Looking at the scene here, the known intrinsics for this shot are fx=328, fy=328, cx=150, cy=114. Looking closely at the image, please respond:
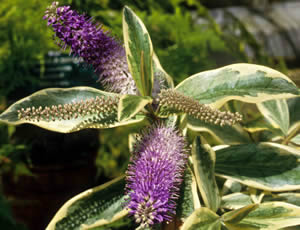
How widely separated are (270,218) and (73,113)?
9.3 inches

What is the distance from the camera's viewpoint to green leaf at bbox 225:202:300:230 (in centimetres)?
35

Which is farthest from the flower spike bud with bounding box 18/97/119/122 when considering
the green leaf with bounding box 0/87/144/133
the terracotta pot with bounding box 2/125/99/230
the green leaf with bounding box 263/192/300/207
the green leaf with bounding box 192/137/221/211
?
the terracotta pot with bounding box 2/125/99/230

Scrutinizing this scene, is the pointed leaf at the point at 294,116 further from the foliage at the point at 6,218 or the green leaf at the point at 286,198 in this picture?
the foliage at the point at 6,218

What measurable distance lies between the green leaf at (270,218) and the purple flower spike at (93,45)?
187mm

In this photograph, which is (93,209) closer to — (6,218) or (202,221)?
(202,221)

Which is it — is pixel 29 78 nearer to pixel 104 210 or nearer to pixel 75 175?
pixel 75 175

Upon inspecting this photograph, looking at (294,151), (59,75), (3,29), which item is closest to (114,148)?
(59,75)

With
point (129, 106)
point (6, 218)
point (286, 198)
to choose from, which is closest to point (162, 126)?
point (129, 106)

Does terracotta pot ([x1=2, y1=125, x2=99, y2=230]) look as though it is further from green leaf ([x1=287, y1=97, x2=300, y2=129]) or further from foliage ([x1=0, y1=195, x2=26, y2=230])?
green leaf ([x1=287, y1=97, x2=300, y2=129])

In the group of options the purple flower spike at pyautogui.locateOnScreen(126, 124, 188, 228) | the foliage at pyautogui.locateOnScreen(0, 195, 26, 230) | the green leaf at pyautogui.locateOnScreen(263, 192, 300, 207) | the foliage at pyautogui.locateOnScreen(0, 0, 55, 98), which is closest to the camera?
the purple flower spike at pyautogui.locateOnScreen(126, 124, 188, 228)

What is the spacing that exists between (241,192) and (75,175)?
1.35ft

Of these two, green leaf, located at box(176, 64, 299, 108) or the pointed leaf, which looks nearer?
green leaf, located at box(176, 64, 299, 108)

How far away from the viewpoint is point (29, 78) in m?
0.68

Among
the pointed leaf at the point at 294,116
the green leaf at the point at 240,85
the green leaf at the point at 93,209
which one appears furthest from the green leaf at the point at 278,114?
the green leaf at the point at 93,209
